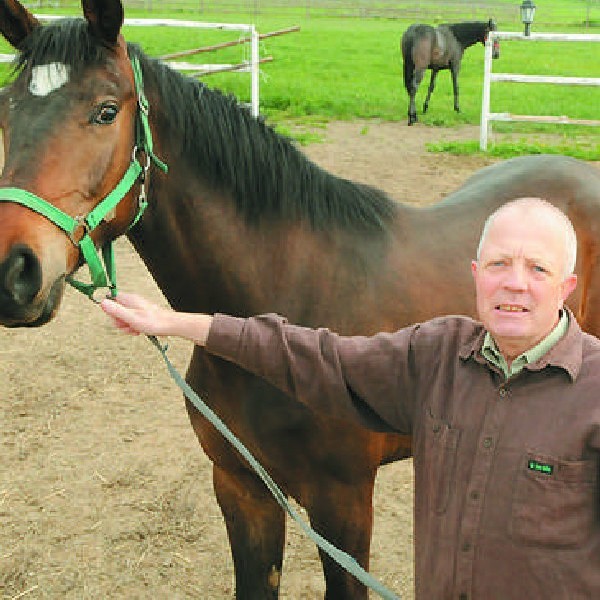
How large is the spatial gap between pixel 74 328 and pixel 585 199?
3.63 metres

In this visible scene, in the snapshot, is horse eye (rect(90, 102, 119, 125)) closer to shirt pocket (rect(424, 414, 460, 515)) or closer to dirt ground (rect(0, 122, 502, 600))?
shirt pocket (rect(424, 414, 460, 515))

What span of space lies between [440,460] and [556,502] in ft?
0.75

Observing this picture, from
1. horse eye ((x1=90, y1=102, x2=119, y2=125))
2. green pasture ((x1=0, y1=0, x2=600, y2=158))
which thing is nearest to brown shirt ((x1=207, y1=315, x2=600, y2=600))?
horse eye ((x1=90, y1=102, x2=119, y2=125))

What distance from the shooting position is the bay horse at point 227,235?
1.72 m

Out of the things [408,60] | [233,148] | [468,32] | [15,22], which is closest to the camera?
[15,22]

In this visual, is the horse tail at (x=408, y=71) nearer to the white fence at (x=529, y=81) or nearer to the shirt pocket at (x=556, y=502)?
the white fence at (x=529, y=81)

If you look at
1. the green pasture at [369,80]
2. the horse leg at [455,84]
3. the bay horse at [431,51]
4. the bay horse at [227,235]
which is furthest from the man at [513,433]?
the horse leg at [455,84]

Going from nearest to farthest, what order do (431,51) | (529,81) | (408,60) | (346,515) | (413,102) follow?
(346,515) → (529,81) → (413,102) → (408,60) → (431,51)

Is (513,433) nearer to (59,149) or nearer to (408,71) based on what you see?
(59,149)

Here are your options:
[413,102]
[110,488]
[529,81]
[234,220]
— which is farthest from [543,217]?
[413,102]

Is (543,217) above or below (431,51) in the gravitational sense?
below

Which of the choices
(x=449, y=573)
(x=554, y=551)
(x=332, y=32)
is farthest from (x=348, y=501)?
(x=332, y=32)

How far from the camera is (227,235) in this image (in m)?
2.10

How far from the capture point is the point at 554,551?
1.28 metres
